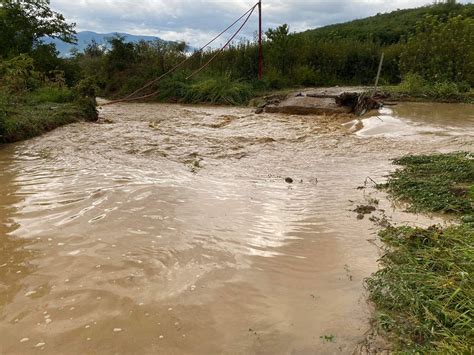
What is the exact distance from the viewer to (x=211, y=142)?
786 cm

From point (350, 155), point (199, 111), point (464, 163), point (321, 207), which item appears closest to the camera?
point (321, 207)

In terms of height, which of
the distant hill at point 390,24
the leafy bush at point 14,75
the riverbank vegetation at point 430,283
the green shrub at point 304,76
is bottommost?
the riverbank vegetation at point 430,283

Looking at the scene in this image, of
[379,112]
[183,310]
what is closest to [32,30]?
[379,112]

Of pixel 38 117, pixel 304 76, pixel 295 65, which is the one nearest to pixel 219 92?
pixel 304 76

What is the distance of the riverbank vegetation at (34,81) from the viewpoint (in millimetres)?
8172

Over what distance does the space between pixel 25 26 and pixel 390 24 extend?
27348 millimetres

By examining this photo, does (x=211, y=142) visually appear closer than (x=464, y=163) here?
No

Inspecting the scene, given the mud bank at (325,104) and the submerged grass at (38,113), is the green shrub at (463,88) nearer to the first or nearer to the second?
the mud bank at (325,104)

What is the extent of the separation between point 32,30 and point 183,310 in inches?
593

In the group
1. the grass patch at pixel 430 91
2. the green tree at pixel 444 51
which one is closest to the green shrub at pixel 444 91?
the grass patch at pixel 430 91

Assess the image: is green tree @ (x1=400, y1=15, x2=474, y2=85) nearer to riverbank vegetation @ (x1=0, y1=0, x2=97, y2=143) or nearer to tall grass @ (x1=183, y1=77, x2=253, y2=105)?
tall grass @ (x1=183, y1=77, x2=253, y2=105)

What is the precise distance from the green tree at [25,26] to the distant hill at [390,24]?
47.3 feet

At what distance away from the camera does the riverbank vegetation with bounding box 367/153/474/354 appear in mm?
2016

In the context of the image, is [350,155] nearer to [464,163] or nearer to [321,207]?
[464,163]
